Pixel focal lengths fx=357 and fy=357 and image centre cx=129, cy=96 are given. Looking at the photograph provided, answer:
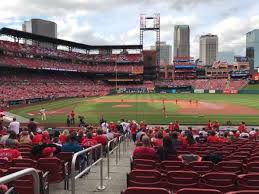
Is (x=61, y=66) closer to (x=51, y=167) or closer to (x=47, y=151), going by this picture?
(x=47, y=151)

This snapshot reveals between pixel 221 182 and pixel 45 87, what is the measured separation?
87068 millimetres

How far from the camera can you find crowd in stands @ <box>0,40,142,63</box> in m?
91.8

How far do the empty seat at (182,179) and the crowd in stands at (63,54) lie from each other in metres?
85.7

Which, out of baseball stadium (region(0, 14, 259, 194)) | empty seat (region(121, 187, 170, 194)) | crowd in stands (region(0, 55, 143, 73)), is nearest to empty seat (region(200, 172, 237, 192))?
baseball stadium (region(0, 14, 259, 194))

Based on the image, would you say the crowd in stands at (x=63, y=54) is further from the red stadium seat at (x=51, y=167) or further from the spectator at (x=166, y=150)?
the spectator at (x=166, y=150)

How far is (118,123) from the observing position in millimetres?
28234

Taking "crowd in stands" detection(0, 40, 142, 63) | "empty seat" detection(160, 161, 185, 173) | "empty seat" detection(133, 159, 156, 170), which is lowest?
"empty seat" detection(133, 159, 156, 170)

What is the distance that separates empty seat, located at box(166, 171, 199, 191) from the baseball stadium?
0.06 ft

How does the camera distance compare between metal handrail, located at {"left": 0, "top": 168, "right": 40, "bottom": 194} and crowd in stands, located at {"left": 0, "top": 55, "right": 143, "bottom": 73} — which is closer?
metal handrail, located at {"left": 0, "top": 168, "right": 40, "bottom": 194}

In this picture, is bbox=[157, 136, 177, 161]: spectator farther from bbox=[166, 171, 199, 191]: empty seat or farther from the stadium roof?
the stadium roof

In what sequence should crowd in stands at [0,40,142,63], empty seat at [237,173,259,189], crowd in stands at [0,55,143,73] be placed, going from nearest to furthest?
empty seat at [237,173,259,189], crowd in stands at [0,55,143,73], crowd in stands at [0,40,142,63]

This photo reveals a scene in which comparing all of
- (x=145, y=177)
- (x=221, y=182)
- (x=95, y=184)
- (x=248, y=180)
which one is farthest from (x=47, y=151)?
(x=248, y=180)

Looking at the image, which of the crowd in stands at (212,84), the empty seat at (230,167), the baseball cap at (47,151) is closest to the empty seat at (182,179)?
the empty seat at (230,167)

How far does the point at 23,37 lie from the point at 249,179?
9612 cm
